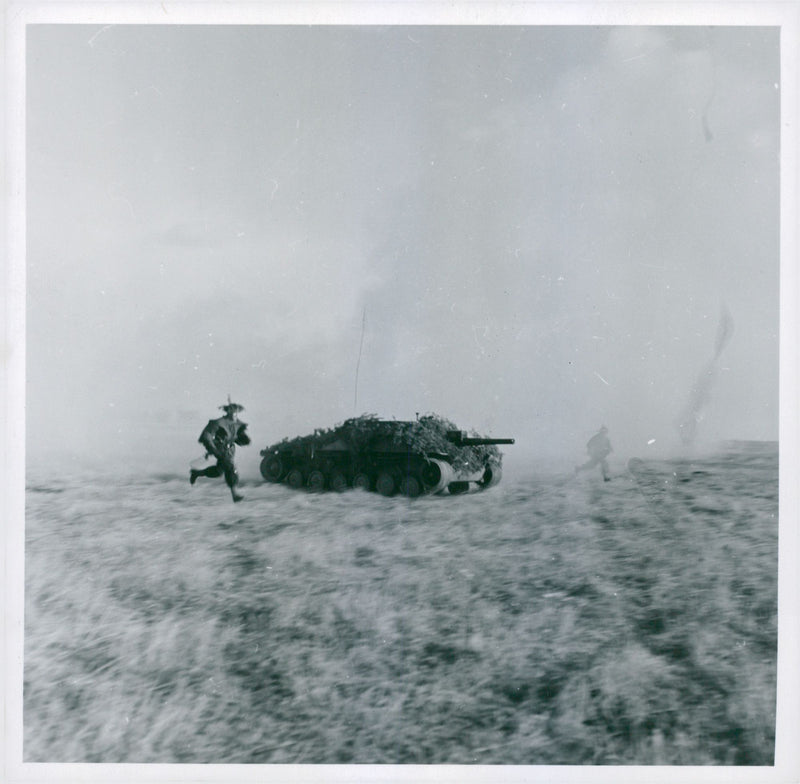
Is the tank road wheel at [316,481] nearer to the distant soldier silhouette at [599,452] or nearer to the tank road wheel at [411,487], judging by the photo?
the tank road wheel at [411,487]

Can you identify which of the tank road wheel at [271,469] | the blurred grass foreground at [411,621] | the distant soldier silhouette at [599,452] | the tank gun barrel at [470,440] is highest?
the tank gun barrel at [470,440]

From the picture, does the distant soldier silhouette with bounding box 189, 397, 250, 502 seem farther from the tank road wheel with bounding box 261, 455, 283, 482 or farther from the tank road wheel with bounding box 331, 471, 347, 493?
the tank road wheel with bounding box 331, 471, 347, 493

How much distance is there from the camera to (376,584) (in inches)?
104

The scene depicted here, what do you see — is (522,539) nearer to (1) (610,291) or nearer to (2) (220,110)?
(1) (610,291)

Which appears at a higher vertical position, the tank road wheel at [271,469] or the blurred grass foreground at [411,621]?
the tank road wheel at [271,469]

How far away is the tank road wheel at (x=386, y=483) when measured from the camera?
2.72m

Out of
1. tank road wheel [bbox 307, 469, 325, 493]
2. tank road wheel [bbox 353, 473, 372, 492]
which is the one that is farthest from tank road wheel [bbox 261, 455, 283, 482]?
tank road wheel [bbox 353, 473, 372, 492]

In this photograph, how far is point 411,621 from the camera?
8.60 feet

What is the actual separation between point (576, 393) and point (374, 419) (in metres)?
0.73

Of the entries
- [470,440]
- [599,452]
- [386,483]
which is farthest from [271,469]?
[599,452]

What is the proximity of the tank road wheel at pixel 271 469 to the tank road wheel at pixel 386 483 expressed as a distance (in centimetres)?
36

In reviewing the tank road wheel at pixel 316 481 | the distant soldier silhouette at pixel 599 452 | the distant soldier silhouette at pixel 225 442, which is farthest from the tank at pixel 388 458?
the distant soldier silhouette at pixel 599 452

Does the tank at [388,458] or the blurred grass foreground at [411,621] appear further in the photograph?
the tank at [388,458]

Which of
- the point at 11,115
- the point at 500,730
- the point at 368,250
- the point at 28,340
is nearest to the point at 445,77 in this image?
the point at 368,250
